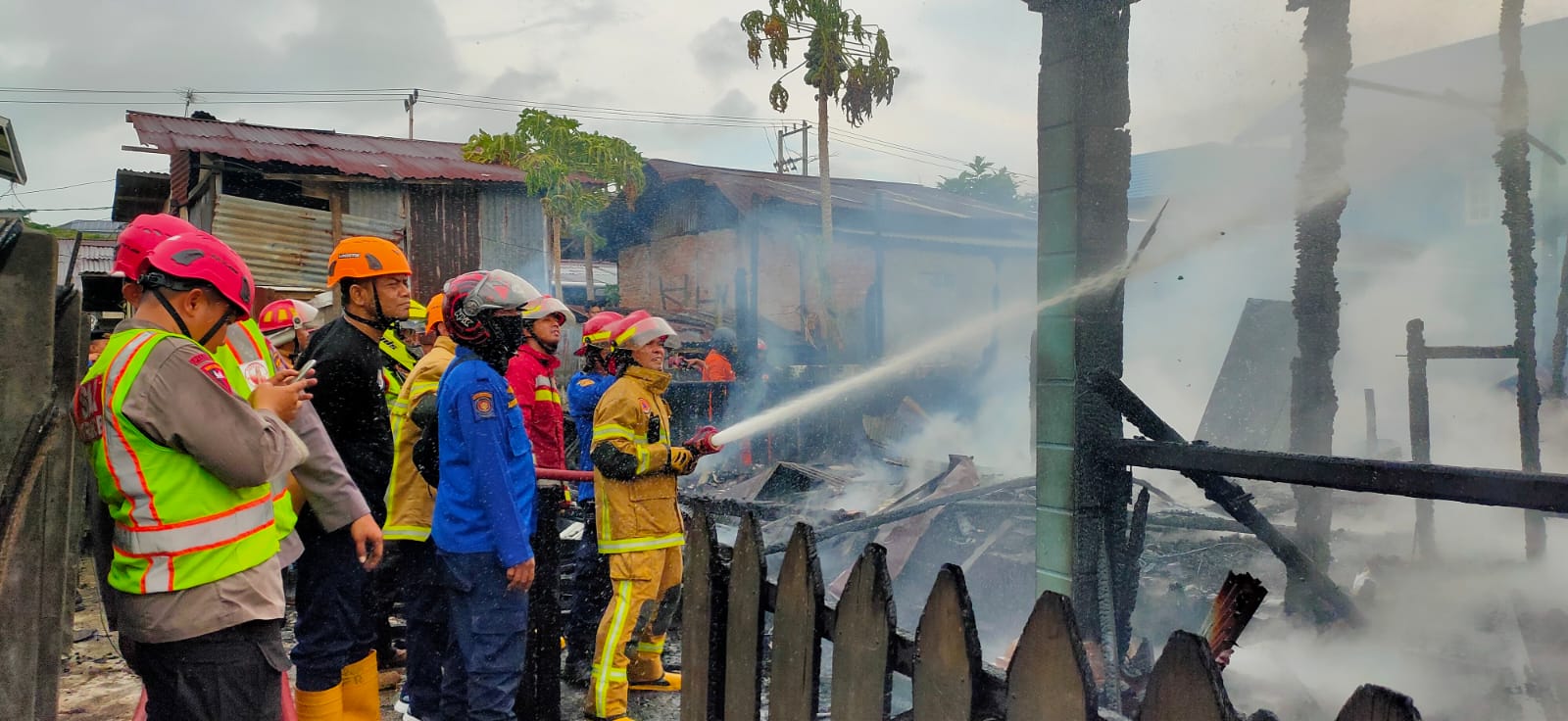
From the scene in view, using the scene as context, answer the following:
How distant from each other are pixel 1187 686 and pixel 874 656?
755mm

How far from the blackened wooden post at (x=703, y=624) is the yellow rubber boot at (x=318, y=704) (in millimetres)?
1870

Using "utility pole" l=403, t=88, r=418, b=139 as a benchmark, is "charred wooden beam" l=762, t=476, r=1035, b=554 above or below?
below

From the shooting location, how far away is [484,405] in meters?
3.46

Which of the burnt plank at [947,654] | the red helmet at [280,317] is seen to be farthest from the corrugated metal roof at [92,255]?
the burnt plank at [947,654]

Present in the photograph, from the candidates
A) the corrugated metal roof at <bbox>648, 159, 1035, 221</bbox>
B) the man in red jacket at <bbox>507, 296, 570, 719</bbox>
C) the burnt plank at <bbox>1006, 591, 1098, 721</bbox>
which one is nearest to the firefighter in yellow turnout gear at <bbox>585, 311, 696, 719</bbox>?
the man in red jacket at <bbox>507, 296, 570, 719</bbox>

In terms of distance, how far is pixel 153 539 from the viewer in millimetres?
2354

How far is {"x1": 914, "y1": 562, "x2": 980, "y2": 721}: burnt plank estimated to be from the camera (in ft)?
6.30

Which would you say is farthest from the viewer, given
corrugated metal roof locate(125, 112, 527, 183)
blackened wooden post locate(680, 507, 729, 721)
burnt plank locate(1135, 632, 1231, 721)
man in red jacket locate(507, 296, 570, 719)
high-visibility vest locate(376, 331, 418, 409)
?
corrugated metal roof locate(125, 112, 527, 183)

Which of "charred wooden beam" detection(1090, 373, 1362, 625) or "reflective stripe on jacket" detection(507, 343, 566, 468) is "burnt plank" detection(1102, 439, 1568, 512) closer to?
"charred wooden beam" detection(1090, 373, 1362, 625)

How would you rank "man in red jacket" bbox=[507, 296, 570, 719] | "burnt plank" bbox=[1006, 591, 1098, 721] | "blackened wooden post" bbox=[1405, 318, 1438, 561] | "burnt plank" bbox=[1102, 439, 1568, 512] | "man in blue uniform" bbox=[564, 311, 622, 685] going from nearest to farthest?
"burnt plank" bbox=[1006, 591, 1098, 721] < "burnt plank" bbox=[1102, 439, 1568, 512] < "man in red jacket" bbox=[507, 296, 570, 719] < "man in blue uniform" bbox=[564, 311, 622, 685] < "blackened wooden post" bbox=[1405, 318, 1438, 561]

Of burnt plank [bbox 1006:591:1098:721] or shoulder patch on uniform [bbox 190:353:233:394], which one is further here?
shoulder patch on uniform [bbox 190:353:233:394]

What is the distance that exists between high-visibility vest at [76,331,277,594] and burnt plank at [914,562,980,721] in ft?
6.24

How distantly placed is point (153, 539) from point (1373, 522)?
344 inches

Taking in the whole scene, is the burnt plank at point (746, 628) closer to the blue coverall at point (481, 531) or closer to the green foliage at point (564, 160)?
the blue coverall at point (481, 531)
